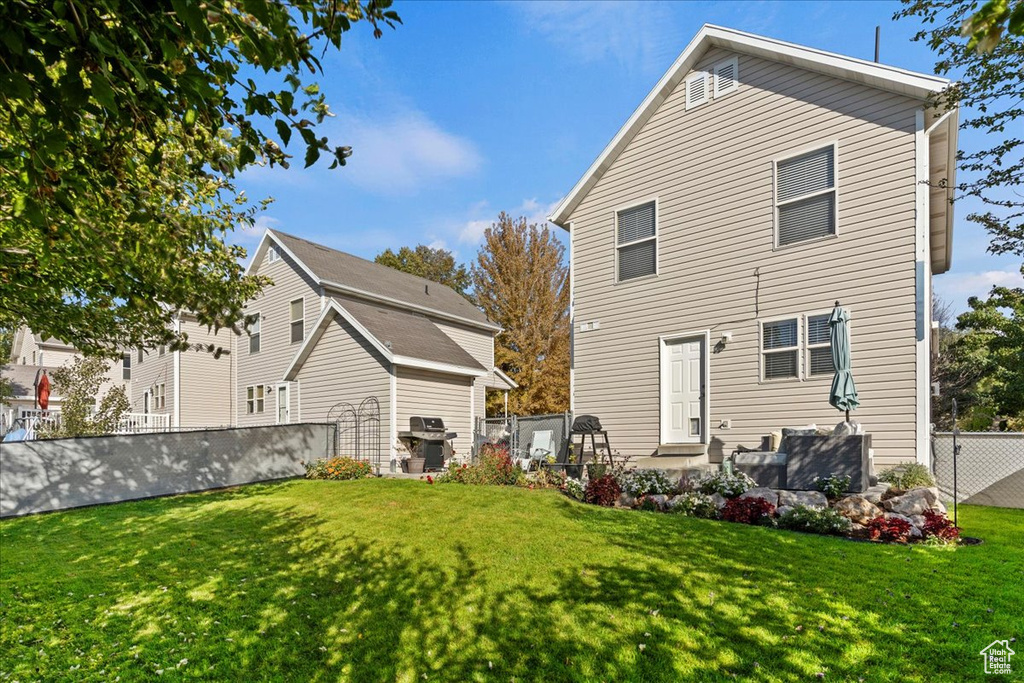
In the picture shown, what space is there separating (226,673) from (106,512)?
27.7 ft

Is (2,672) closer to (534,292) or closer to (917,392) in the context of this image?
(917,392)

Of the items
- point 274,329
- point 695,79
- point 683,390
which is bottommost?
point 683,390

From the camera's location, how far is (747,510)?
25.5ft

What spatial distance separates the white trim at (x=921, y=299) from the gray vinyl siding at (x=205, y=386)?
Result: 23.6 metres

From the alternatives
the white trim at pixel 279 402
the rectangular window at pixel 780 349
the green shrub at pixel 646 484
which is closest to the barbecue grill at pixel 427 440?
the white trim at pixel 279 402

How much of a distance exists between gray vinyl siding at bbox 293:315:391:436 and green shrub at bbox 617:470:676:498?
297 inches

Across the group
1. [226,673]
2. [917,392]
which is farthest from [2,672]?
[917,392]

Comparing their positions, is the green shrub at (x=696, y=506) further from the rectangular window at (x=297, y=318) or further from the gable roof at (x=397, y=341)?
the rectangular window at (x=297, y=318)

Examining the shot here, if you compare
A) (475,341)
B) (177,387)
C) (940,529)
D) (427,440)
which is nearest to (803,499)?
(940,529)

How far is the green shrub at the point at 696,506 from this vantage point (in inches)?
322

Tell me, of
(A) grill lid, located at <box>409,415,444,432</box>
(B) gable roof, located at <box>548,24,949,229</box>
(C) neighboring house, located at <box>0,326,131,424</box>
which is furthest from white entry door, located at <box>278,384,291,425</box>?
(C) neighboring house, located at <box>0,326,131,424</box>

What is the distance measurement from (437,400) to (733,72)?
11.1 metres

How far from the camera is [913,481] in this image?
8.67 meters

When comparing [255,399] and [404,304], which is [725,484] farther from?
[255,399]
